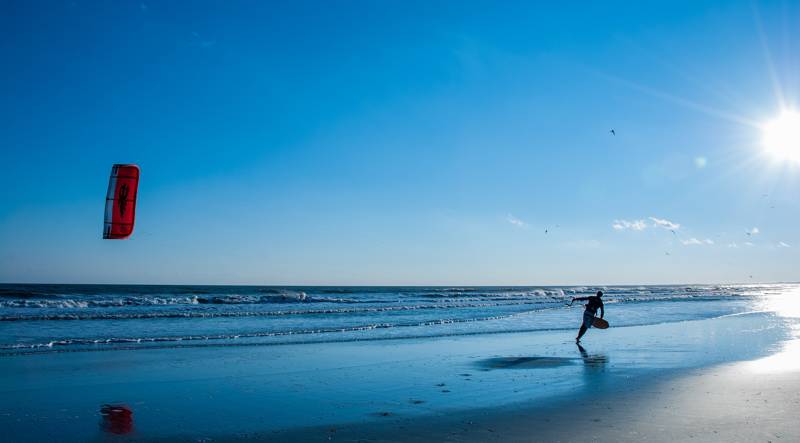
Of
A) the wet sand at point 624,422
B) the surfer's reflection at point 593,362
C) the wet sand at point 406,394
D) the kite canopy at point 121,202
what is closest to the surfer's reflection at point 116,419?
the wet sand at point 406,394

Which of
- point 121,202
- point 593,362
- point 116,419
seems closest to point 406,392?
point 116,419

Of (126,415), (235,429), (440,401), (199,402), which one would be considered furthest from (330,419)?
(126,415)

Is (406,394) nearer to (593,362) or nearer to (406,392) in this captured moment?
(406,392)

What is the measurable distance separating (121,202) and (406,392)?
6.10 meters

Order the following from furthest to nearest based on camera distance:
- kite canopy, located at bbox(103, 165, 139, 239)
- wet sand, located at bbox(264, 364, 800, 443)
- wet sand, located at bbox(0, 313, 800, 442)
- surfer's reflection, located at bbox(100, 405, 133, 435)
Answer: kite canopy, located at bbox(103, 165, 139, 239) < surfer's reflection, located at bbox(100, 405, 133, 435) < wet sand, located at bbox(0, 313, 800, 442) < wet sand, located at bbox(264, 364, 800, 443)

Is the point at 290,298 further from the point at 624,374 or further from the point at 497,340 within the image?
the point at 624,374

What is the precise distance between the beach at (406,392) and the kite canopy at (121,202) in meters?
2.68

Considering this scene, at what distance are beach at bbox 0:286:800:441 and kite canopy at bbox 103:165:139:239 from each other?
268cm

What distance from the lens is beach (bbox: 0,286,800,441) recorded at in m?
6.48

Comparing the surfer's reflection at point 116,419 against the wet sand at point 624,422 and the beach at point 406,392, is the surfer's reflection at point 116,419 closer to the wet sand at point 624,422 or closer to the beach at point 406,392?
the beach at point 406,392

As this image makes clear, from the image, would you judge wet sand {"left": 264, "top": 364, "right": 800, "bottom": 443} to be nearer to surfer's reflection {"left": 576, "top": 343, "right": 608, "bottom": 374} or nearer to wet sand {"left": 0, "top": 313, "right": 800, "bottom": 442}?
wet sand {"left": 0, "top": 313, "right": 800, "bottom": 442}

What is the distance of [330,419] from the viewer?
709 cm

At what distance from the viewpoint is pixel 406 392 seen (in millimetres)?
8836

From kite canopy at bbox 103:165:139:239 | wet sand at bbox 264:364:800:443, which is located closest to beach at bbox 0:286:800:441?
wet sand at bbox 264:364:800:443
